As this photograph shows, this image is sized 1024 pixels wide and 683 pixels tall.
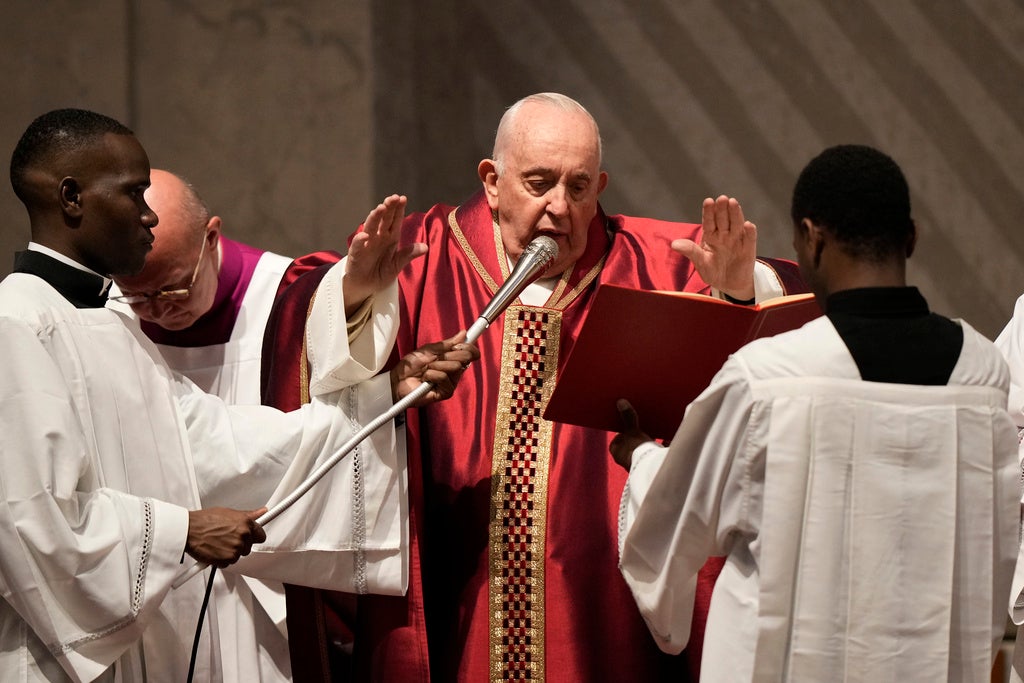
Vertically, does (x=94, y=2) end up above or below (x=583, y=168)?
above

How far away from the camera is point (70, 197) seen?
306 cm

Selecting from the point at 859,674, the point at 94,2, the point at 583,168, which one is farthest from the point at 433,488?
the point at 94,2

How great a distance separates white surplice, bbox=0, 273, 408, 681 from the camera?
Answer: 279 centimetres

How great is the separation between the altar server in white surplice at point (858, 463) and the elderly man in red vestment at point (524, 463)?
945mm

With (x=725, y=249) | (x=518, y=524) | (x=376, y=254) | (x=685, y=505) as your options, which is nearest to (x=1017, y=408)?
(x=725, y=249)

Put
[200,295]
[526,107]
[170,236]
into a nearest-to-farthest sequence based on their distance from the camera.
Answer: [526,107] < [170,236] < [200,295]

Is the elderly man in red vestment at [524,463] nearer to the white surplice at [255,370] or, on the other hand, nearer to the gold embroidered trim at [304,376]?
the gold embroidered trim at [304,376]

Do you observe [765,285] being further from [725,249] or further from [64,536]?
[64,536]

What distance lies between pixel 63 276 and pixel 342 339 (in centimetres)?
76

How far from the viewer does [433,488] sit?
3752mm

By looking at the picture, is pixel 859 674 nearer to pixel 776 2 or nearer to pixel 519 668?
pixel 519 668

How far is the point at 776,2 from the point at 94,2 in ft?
10.7

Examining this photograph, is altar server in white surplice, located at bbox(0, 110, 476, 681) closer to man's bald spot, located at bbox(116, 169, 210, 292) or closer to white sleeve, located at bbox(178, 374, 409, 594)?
white sleeve, located at bbox(178, 374, 409, 594)

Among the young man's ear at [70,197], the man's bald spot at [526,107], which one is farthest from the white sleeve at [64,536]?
the man's bald spot at [526,107]
